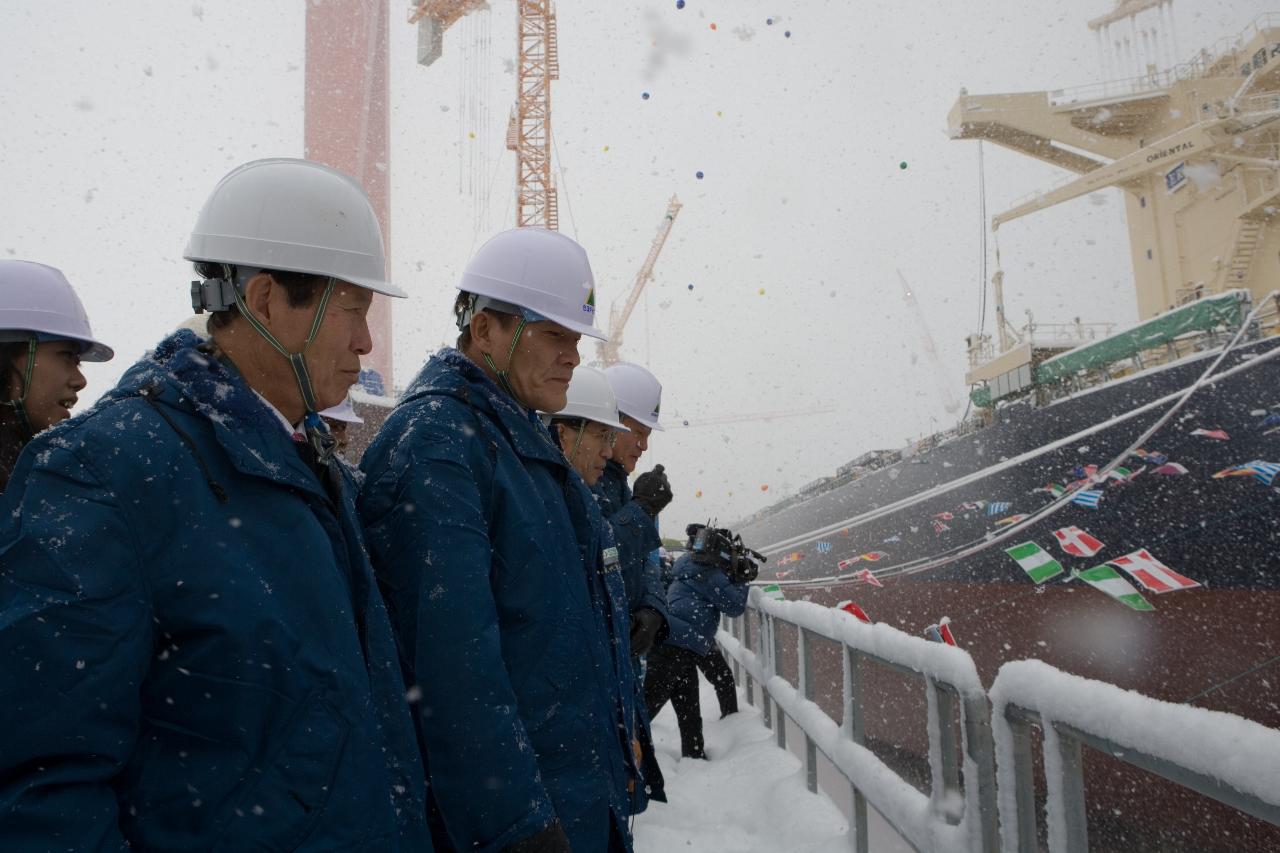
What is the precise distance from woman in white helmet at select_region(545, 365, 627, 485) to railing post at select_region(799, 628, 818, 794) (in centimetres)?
176

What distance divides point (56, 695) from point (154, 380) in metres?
0.53

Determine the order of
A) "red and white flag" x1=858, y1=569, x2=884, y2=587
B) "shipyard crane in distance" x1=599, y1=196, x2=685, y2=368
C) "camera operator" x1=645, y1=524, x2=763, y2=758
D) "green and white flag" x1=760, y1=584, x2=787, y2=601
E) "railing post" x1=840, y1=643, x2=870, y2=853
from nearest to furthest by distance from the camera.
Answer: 1. "railing post" x1=840, y1=643, x2=870, y2=853
2. "camera operator" x1=645, y1=524, x2=763, y2=758
3. "green and white flag" x1=760, y1=584, x2=787, y2=601
4. "red and white flag" x1=858, y1=569, x2=884, y2=587
5. "shipyard crane in distance" x1=599, y1=196, x2=685, y2=368

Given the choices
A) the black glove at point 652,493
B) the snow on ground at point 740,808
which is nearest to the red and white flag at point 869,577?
the snow on ground at point 740,808

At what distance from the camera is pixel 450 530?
6.08 feet

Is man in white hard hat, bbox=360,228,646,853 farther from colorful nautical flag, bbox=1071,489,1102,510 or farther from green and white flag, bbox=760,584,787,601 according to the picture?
colorful nautical flag, bbox=1071,489,1102,510

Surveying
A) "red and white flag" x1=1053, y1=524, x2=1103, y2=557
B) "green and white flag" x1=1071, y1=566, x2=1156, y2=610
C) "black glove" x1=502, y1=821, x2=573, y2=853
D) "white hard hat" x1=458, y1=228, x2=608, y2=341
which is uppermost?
"white hard hat" x1=458, y1=228, x2=608, y2=341

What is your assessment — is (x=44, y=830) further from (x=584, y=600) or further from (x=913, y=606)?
(x=913, y=606)

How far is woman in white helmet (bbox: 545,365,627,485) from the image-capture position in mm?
4301

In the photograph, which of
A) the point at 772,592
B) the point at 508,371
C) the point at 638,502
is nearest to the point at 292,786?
the point at 508,371

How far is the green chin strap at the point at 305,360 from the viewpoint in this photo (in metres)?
1.62

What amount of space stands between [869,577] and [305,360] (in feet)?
52.7

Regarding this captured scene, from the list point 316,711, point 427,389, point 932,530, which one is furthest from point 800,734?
point 932,530

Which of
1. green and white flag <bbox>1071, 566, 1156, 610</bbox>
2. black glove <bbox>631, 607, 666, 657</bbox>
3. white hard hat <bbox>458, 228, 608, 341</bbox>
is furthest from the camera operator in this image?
green and white flag <bbox>1071, 566, 1156, 610</bbox>

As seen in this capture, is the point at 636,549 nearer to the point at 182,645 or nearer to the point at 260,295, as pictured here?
the point at 260,295
